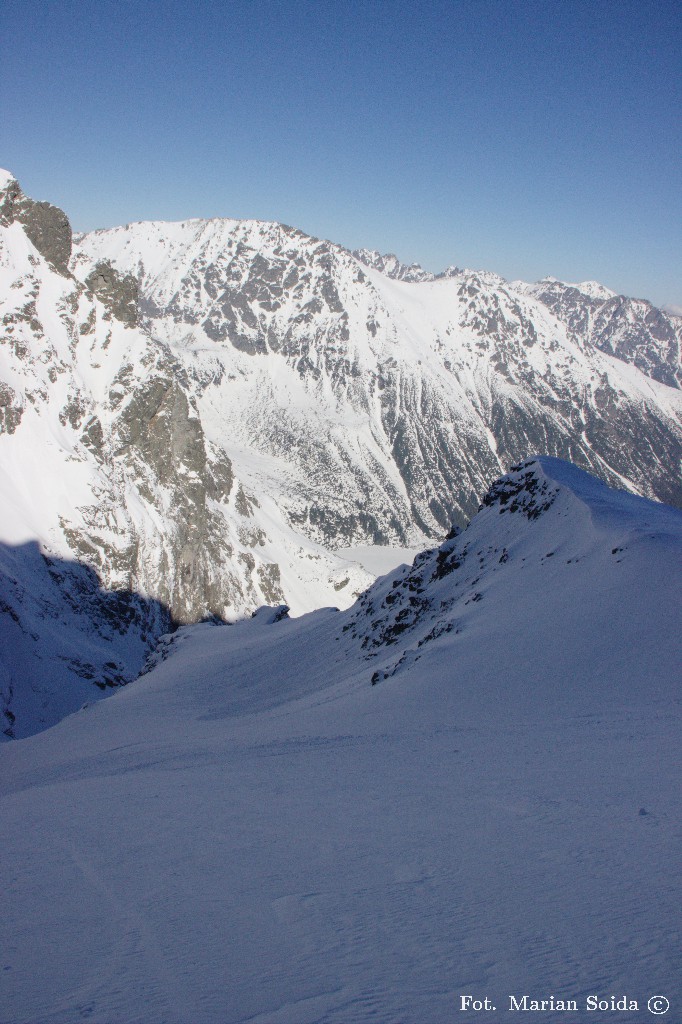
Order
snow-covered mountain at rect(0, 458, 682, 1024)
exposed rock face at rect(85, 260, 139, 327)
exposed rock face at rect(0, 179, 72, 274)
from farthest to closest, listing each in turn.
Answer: exposed rock face at rect(85, 260, 139, 327) < exposed rock face at rect(0, 179, 72, 274) < snow-covered mountain at rect(0, 458, 682, 1024)

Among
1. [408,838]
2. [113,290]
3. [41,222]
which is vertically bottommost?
[408,838]

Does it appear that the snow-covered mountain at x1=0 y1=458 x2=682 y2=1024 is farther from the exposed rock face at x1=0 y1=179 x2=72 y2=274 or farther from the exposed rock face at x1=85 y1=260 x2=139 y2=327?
the exposed rock face at x1=0 y1=179 x2=72 y2=274

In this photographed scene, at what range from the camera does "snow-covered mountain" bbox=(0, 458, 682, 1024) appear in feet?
19.4

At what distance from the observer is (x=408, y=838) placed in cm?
939

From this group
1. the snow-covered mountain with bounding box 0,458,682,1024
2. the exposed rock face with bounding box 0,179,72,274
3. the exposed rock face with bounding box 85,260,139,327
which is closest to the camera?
the snow-covered mountain with bounding box 0,458,682,1024

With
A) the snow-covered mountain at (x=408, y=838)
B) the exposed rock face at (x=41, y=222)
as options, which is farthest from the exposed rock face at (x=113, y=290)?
the snow-covered mountain at (x=408, y=838)

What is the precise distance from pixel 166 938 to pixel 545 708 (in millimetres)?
11221

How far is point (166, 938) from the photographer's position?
7.18 metres

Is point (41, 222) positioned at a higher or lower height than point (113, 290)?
higher

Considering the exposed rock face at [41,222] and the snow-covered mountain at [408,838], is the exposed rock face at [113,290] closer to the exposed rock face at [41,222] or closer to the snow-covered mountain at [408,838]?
the exposed rock face at [41,222]

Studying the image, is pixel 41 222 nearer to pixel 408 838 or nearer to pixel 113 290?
pixel 113 290

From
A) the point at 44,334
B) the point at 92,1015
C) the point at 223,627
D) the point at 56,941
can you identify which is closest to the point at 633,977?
the point at 92,1015

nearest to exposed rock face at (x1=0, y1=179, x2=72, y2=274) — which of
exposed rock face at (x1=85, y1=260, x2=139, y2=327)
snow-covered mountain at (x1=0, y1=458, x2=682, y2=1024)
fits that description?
exposed rock face at (x1=85, y1=260, x2=139, y2=327)

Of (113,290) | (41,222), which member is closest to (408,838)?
(41,222)
